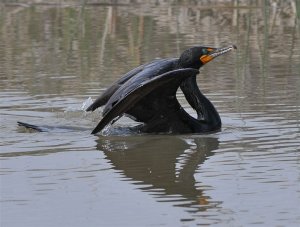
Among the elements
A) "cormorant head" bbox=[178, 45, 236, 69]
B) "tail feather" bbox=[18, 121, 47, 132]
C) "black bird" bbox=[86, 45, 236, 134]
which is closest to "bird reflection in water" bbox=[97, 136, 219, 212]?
"black bird" bbox=[86, 45, 236, 134]

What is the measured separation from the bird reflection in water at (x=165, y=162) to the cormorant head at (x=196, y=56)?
0.60 m

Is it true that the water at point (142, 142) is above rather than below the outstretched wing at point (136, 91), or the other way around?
below

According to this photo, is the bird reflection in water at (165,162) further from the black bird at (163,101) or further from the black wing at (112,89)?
the black wing at (112,89)

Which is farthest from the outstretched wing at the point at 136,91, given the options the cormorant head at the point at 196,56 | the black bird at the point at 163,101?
the cormorant head at the point at 196,56

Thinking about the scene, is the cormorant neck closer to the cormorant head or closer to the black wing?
the cormorant head

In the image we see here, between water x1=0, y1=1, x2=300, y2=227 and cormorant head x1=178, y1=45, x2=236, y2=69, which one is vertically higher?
cormorant head x1=178, y1=45, x2=236, y2=69

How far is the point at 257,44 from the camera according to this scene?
1285 centimetres

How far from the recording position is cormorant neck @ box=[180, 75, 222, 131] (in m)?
8.29

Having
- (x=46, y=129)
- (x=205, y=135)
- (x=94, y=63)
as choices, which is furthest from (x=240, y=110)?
(x=94, y=63)

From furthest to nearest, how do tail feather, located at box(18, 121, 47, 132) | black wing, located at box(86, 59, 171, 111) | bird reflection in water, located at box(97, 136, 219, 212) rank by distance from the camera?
black wing, located at box(86, 59, 171, 111), tail feather, located at box(18, 121, 47, 132), bird reflection in water, located at box(97, 136, 219, 212)

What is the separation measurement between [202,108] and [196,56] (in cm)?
44

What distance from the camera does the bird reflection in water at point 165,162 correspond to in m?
6.15

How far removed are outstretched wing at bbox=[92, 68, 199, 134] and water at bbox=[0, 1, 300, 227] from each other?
0.25 metres

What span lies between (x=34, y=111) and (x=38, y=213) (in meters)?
3.50
